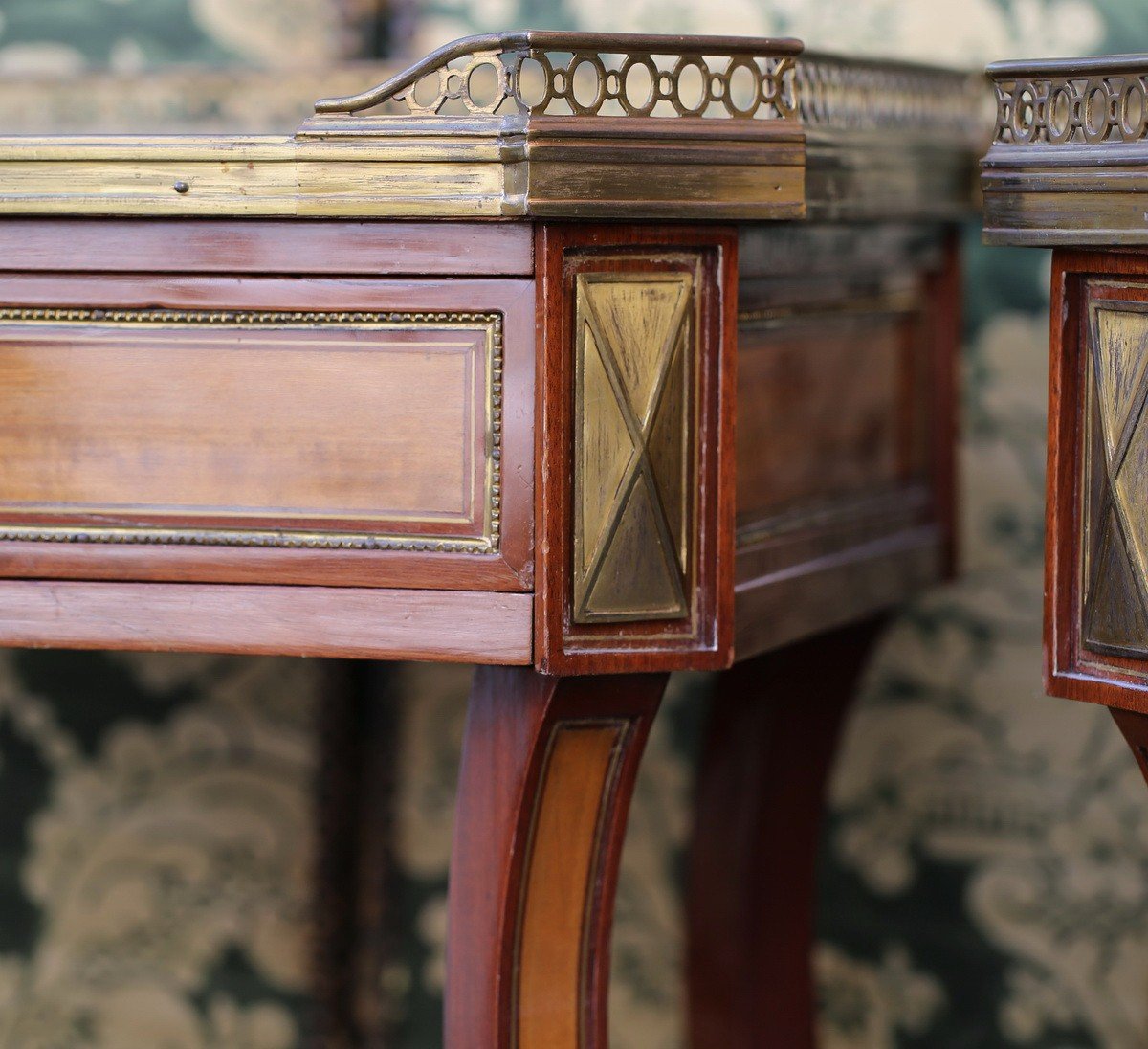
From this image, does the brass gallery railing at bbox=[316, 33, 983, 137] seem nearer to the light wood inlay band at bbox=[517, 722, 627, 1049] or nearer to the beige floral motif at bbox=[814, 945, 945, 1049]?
the light wood inlay band at bbox=[517, 722, 627, 1049]

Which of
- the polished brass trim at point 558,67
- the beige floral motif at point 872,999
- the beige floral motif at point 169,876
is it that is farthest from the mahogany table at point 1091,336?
the beige floral motif at point 169,876

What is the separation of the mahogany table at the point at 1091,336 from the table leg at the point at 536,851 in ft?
0.58

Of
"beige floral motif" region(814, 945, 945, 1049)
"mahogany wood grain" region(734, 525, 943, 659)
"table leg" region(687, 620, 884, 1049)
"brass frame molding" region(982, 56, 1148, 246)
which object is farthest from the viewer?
"beige floral motif" region(814, 945, 945, 1049)

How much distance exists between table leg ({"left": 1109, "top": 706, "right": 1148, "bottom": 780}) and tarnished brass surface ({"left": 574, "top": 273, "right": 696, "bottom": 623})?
19 cm

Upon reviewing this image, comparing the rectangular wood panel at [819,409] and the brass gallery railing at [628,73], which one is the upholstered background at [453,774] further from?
the brass gallery railing at [628,73]

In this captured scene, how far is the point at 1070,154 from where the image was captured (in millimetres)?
659

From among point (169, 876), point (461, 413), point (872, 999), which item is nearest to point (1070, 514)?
point (461, 413)

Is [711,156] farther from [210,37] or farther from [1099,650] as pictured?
[210,37]

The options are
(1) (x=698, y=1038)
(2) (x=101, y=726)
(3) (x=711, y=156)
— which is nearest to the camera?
(3) (x=711, y=156)

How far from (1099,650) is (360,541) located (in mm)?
296

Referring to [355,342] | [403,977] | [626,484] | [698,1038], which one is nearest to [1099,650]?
[626,484]

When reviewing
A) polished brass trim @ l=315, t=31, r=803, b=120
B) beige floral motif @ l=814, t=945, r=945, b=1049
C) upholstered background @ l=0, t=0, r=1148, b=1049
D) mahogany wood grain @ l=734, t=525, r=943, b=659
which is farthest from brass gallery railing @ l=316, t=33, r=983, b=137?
beige floral motif @ l=814, t=945, r=945, b=1049

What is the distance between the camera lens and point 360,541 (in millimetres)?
692

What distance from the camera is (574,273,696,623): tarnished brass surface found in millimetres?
671
